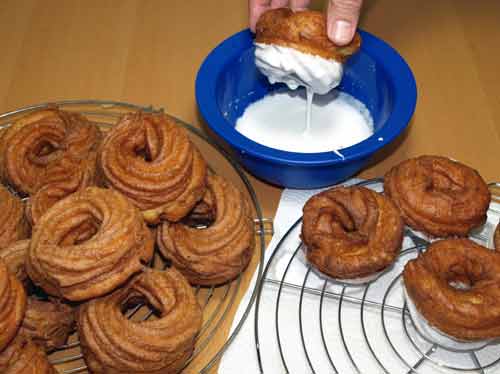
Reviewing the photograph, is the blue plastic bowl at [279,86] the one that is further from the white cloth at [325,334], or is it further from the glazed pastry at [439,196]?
the white cloth at [325,334]

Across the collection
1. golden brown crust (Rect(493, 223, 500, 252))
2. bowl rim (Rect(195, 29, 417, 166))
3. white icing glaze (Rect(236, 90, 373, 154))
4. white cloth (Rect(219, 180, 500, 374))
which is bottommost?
white cloth (Rect(219, 180, 500, 374))

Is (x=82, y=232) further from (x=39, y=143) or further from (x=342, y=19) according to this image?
(x=342, y=19)

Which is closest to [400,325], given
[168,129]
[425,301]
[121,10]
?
[425,301]

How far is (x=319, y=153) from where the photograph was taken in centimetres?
157

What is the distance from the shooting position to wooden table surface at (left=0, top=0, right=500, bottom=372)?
6.42 ft

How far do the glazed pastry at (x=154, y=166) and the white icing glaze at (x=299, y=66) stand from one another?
0.38 m

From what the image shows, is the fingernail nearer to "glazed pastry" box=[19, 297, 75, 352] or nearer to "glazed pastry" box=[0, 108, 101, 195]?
"glazed pastry" box=[0, 108, 101, 195]

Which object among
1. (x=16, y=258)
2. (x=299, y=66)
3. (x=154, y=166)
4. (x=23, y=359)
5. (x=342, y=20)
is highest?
(x=342, y=20)

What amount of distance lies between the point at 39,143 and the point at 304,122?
840mm

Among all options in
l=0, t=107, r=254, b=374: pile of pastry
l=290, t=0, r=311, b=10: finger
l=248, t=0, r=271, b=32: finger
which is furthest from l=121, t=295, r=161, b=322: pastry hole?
l=290, t=0, r=311, b=10: finger

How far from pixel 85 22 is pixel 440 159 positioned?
1.60 m

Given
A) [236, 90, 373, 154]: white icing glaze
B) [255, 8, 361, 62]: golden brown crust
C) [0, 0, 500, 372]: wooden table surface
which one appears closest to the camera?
[255, 8, 361, 62]: golden brown crust

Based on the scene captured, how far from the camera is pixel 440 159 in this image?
1.59m

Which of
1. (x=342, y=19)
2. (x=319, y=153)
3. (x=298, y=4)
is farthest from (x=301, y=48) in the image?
(x=298, y=4)
